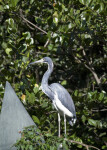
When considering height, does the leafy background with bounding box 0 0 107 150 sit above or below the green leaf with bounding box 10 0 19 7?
below

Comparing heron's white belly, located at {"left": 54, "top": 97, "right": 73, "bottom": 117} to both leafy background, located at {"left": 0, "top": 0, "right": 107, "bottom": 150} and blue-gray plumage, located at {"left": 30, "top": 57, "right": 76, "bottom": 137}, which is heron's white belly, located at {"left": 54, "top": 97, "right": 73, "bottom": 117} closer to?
blue-gray plumage, located at {"left": 30, "top": 57, "right": 76, "bottom": 137}

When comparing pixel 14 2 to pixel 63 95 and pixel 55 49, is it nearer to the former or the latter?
pixel 55 49

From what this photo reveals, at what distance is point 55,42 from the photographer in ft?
15.8

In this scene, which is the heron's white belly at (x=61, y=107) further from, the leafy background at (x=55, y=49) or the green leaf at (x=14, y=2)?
the green leaf at (x=14, y=2)

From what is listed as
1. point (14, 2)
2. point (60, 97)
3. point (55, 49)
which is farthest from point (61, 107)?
point (14, 2)

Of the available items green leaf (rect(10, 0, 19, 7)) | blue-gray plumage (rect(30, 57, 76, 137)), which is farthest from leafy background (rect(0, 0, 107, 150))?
blue-gray plumage (rect(30, 57, 76, 137))

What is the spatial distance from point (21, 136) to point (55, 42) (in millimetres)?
1938

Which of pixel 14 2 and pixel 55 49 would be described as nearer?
pixel 14 2

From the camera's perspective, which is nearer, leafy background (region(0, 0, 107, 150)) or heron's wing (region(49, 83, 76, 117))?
heron's wing (region(49, 83, 76, 117))

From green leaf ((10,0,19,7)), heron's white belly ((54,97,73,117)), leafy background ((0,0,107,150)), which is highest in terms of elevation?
green leaf ((10,0,19,7))

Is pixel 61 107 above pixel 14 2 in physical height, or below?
below

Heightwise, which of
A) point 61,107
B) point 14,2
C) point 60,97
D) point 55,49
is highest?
point 14,2

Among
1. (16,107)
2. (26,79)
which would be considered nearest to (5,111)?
(16,107)

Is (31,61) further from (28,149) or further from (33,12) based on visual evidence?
(28,149)
